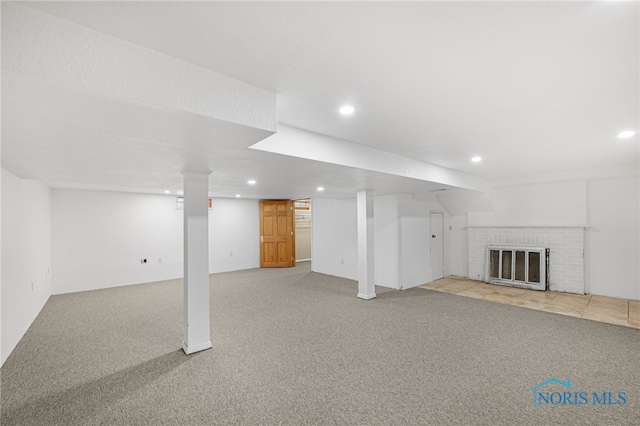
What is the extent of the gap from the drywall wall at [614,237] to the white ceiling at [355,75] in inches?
127

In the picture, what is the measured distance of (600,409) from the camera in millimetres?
2162

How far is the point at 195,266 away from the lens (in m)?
3.16

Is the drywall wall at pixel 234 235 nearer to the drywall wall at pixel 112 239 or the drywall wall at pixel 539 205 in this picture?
the drywall wall at pixel 112 239

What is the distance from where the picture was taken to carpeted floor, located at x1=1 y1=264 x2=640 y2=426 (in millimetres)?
2135

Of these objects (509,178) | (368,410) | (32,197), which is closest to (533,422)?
(368,410)

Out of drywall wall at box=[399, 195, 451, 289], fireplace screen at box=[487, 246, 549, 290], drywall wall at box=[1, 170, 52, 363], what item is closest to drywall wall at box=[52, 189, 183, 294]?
drywall wall at box=[1, 170, 52, 363]

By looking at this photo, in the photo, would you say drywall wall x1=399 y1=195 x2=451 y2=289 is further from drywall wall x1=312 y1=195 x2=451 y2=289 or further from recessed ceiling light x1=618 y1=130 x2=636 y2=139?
recessed ceiling light x1=618 y1=130 x2=636 y2=139

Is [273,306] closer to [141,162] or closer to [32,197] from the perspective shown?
[141,162]

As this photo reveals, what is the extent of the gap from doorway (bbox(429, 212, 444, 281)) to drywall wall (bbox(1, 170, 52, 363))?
705 centimetres

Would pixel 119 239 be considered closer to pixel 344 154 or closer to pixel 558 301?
pixel 344 154

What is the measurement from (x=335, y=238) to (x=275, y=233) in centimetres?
212

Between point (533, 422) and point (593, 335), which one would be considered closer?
point (533, 422)

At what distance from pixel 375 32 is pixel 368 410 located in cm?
248

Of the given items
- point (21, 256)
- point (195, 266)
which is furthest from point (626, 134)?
point (21, 256)
